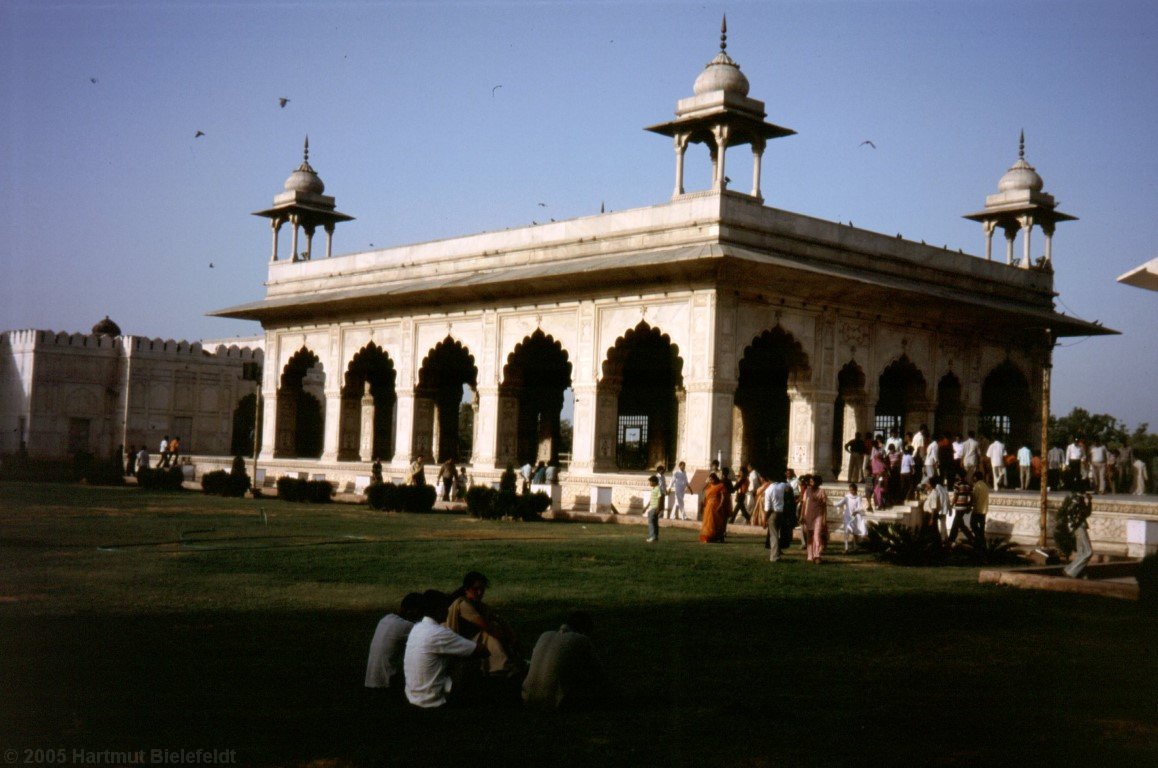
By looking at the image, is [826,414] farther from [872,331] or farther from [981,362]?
[981,362]

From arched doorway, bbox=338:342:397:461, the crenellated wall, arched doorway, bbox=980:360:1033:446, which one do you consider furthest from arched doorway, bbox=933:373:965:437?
the crenellated wall

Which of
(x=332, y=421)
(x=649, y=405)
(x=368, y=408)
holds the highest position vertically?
(x=649, y=405)

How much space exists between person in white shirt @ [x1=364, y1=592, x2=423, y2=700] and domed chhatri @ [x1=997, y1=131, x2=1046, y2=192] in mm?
25825

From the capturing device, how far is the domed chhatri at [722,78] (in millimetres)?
22688

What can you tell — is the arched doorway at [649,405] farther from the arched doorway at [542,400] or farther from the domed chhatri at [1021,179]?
the domed chhatri at [1021,179]

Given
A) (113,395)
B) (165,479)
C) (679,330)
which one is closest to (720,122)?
(679,330)

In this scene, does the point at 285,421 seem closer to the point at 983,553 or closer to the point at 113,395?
the point at 113,395

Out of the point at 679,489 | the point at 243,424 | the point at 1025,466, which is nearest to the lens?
the point at 679,489

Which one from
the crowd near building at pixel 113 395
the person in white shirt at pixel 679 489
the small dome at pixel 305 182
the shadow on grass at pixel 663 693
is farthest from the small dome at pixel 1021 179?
the crowd near building at pixel 113 395

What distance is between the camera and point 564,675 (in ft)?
21.1

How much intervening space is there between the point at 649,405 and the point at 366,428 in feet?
25.1

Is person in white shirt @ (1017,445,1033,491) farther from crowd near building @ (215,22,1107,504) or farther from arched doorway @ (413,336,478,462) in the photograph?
arched doorway @ (413,336,478,462)

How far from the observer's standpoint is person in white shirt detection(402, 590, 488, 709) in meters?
6.52

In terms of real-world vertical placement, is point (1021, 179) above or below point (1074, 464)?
above
